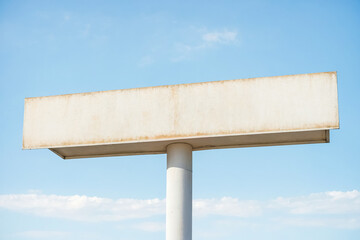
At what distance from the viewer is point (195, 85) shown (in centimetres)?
1345

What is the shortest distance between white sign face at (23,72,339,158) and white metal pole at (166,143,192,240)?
406 millimetres

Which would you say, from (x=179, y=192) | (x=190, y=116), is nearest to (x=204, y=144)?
(x=190, y=116)

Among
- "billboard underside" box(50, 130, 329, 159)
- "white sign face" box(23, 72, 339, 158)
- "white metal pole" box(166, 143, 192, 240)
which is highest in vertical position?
"white sign face" box(23, 72, 339, 158)

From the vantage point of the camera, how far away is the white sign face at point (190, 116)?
12773 millimetres

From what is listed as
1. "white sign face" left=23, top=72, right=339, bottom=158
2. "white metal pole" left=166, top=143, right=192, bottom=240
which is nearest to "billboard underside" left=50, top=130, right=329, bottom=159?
"white sign face" left=23, top=72, right=339, bottom=158

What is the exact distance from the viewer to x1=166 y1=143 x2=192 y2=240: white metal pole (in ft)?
43.0

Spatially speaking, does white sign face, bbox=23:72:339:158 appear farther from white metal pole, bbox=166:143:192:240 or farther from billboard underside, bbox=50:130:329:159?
white metal pole, bbox=166:143:192:240

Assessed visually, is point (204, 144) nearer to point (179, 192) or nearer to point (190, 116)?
point (190, 116)

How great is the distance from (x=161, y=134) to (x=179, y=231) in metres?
2.54

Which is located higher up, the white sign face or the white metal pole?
the white sign face

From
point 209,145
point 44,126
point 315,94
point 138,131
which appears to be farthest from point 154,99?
point 315,94

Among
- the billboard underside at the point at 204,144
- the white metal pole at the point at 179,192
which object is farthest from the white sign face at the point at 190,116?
the white metal pole at the point at 179,192

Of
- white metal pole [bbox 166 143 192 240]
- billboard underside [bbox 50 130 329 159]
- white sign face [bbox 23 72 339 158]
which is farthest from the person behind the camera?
billboard underside [bbox 50 130 329 159]

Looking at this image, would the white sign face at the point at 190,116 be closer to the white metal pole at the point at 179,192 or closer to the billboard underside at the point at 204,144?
the billboard underside at the point at 204,144
